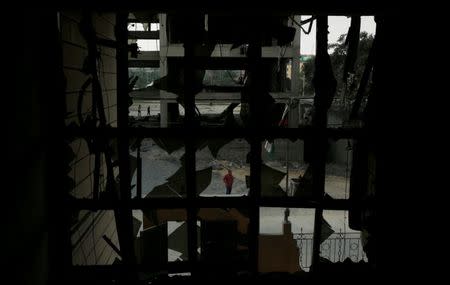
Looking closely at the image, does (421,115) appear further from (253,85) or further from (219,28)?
(219,28)

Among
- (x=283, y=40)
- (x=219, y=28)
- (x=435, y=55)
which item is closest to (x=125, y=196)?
(x=219, y=28)

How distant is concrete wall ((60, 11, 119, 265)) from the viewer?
311cm

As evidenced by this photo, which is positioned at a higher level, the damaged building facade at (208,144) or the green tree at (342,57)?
the green tree at (342,57)

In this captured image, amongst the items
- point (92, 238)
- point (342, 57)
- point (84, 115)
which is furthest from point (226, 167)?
point (84, 115)

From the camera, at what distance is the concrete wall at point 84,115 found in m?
3.11

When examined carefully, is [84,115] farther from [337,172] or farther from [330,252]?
[337,172]

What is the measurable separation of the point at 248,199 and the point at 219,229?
17.8 inches

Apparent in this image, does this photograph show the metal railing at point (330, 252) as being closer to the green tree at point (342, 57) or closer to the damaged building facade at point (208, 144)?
the green tree at point (342, 57)

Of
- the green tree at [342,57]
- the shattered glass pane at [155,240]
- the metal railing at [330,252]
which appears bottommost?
the metal railing at [330,252]

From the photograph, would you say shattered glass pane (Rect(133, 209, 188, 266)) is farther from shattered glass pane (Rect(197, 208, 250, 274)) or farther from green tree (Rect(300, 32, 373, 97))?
green tree (Rect(300, 32, 373, 97))

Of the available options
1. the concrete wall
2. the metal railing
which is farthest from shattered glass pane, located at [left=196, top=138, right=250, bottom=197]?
the concrete wall

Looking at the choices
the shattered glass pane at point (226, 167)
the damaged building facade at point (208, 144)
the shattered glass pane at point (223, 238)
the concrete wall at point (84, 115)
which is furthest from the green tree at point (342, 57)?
the shattered glass pane at point (226, 167)

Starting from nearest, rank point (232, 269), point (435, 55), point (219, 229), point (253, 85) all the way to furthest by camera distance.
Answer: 1. point (435, 55)
2. point (253, 85)
3. point (232, 269)
4. point (219, 229)

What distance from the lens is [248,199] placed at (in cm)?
256
